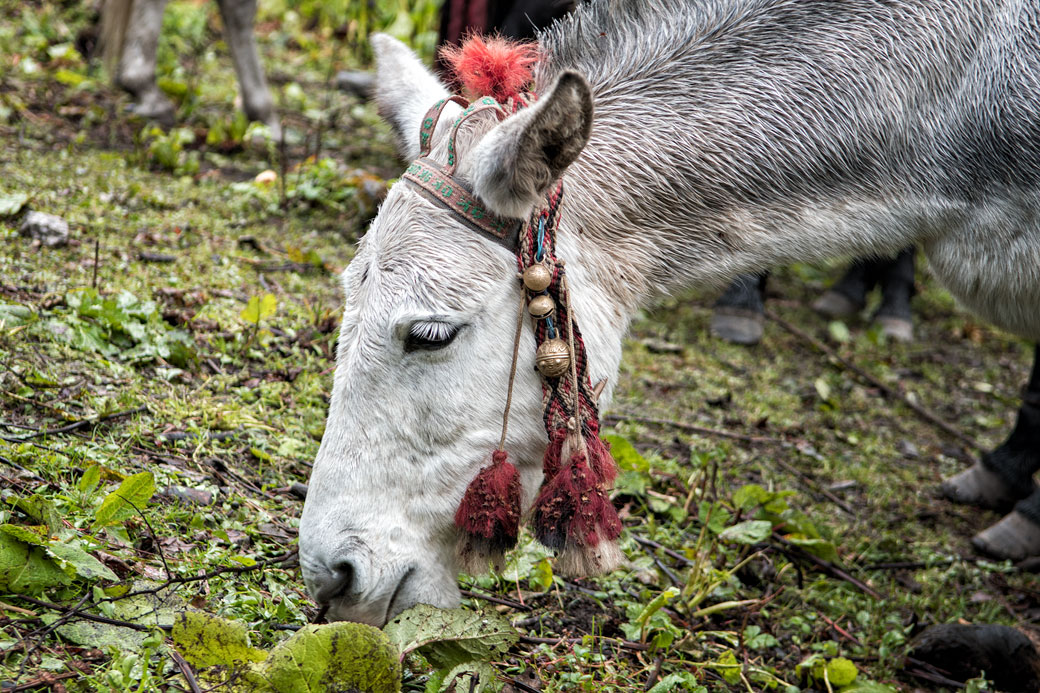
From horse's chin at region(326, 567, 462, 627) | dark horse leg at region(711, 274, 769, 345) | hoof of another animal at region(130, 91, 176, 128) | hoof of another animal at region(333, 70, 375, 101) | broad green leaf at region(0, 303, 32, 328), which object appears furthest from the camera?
hoof of another animal at region(333, 70, 375, 101)

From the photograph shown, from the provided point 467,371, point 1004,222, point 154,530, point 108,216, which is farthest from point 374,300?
point 108,216

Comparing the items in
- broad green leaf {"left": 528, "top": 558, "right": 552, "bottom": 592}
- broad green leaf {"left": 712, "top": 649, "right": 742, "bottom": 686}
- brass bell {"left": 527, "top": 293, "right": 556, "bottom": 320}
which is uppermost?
brass bell {"left": 527, "top": 293, "right": 556, "bottom": 320}

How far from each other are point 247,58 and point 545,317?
4704 millimetres

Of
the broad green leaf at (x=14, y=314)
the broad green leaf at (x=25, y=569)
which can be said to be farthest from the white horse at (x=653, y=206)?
the broad green leaf at (x=14, y=314)

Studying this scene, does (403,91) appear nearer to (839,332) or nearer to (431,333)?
(431,333)

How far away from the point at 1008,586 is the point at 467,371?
9.61 ft

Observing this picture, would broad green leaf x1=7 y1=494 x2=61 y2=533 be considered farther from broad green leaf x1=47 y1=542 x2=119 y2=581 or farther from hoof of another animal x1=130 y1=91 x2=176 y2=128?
hoof of another animal x1=130 y1=91 x2=176 y2=128

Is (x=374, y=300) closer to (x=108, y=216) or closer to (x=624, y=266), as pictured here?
(x=624, y=266)

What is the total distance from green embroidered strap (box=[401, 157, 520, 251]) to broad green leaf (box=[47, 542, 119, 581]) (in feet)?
3.92

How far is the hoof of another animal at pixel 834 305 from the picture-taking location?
252 inches

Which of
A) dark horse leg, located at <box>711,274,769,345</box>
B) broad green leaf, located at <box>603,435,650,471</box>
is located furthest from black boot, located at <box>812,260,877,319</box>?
broad green leaf, located at <box>603,435,650,471</box>

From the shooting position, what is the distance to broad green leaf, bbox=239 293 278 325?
3654mm

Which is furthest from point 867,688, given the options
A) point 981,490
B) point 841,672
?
point 981,490

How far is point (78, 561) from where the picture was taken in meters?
2.10
